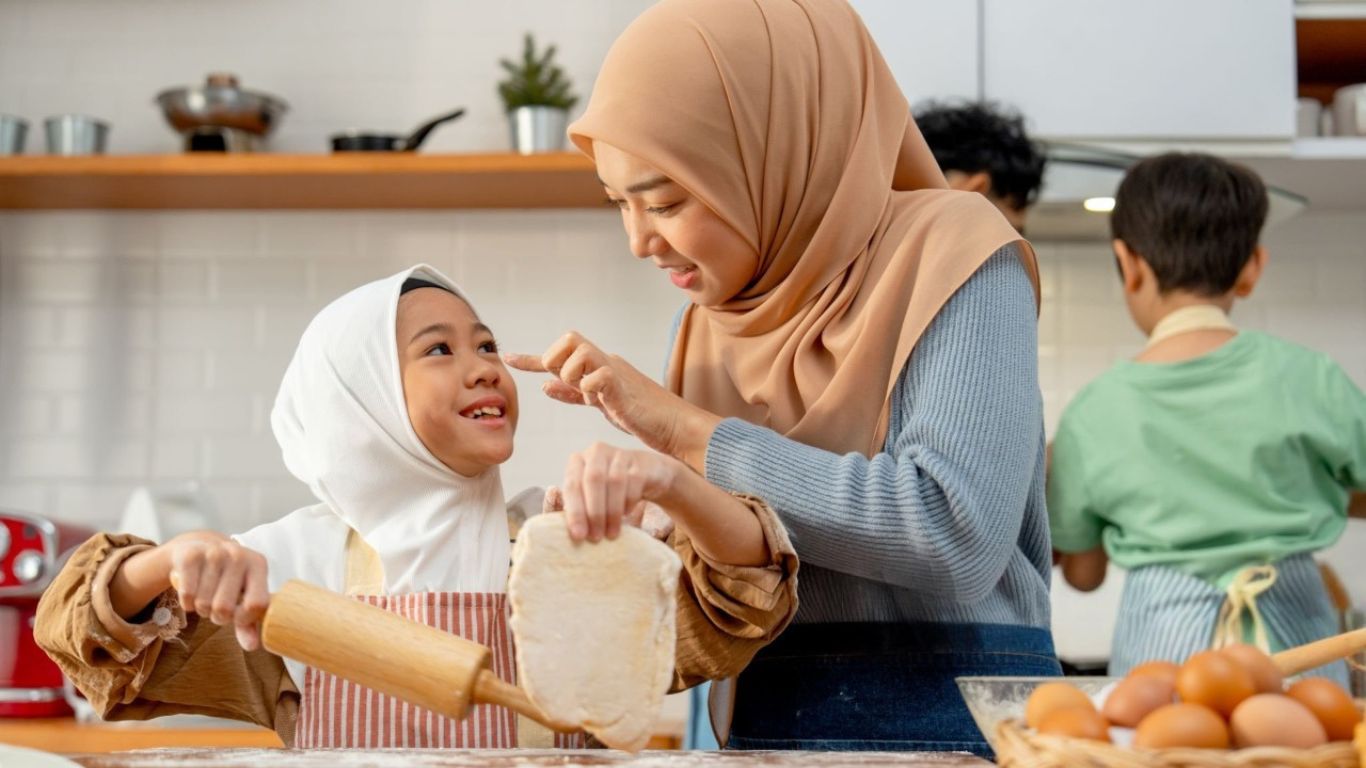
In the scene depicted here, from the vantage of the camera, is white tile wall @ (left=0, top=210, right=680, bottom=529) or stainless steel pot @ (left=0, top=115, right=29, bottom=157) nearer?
stainless steel pot @ (left=0, top=115, right=29, bottom=157)

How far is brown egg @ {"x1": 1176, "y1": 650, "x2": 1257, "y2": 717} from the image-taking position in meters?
0.84

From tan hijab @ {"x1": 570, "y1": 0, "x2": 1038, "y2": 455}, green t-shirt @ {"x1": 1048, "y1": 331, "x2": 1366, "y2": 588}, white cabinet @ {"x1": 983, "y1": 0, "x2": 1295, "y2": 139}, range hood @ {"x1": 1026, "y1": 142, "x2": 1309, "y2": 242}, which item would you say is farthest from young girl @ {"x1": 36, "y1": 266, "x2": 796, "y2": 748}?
white cabinet @ {"x1": 983, "y1": 0, "x2": 1295, "y2": 139}

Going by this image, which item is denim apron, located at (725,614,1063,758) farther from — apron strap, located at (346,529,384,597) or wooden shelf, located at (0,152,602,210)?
wooden shelf, located at (0,152,602,210)

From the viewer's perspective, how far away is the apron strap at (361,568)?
1.42 metres

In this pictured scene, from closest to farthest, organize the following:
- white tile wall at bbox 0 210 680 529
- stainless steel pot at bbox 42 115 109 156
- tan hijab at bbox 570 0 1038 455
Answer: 1. tan hijab at bbox 570 0 1038 455
2. stainless steel pot at bbox 42 115 109 156
3. white tile wall at bbox 0 210 680 529

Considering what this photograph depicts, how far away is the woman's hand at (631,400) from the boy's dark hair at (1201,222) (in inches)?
47.9

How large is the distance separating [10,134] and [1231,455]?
89.4 inches

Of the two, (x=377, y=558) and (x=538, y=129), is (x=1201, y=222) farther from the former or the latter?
(x=377, y=558)

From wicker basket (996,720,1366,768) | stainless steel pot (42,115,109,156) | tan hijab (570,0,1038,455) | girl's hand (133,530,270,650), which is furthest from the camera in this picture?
stainless steel pot (42,115,109,156)

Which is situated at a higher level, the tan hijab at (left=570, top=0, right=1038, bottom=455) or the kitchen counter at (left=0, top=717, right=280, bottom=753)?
the tan hijab at (left=570, top=0, right=1038, bottom=455)

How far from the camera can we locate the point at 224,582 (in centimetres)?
105

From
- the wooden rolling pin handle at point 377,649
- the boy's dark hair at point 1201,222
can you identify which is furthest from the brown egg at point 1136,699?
the boy's dark hair at point 1201,222

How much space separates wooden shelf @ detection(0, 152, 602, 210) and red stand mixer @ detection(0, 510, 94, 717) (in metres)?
0.69

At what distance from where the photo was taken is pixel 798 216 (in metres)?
1.38
